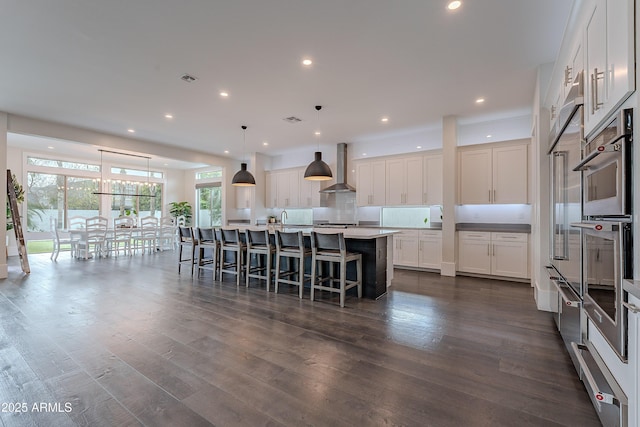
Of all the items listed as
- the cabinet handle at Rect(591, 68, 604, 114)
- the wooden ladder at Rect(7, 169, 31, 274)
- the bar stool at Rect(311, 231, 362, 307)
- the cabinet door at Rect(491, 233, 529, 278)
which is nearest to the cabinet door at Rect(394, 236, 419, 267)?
the cabinet door at Rect(491, 233, 529, 278)

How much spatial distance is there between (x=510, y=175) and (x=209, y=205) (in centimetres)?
982

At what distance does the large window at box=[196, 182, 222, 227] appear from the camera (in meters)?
10.7

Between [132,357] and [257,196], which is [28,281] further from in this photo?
[257,196]

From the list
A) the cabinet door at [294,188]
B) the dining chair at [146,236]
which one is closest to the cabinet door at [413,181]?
the cabinet door at [294,188]

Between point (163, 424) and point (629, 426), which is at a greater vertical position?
point (629, 426)

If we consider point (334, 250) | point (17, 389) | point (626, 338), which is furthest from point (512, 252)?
point (17, 389)

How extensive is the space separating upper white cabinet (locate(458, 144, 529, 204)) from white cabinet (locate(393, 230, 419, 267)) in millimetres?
1155

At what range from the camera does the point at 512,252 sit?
4840 millimetres

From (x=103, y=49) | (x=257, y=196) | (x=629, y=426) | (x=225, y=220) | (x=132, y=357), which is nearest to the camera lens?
(x=629, y=426)

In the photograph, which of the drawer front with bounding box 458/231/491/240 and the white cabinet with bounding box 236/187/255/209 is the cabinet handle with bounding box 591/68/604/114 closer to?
the drawer front with bounding box 458/231/491/240

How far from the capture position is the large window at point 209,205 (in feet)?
35.2

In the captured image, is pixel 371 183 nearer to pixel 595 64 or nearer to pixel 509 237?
pixel 509 237

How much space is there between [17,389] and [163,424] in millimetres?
1159

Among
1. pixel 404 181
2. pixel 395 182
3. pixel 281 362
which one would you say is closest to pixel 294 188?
pixel 395 182
